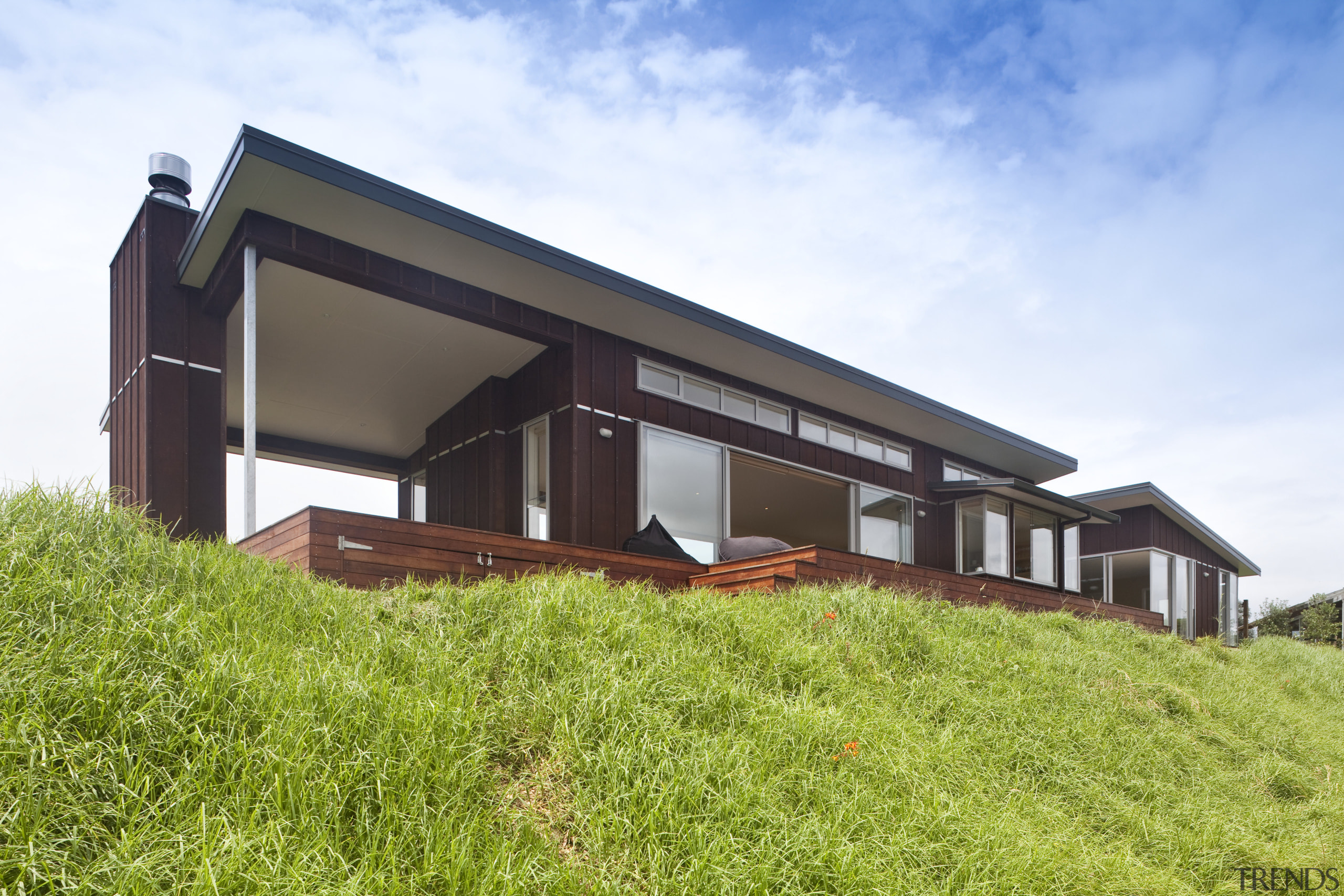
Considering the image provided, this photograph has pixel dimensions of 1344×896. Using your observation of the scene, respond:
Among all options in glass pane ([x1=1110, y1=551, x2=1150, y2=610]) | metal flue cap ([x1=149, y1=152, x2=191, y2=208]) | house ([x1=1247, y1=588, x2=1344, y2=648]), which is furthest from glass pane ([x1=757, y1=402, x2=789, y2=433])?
house ([x1=1247, y1=588, x2=1344, y2=648])

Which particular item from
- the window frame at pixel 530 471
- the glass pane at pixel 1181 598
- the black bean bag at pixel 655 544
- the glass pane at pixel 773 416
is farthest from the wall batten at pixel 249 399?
the glass pane at pixel 1181 598

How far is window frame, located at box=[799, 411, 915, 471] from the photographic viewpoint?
11172 mm

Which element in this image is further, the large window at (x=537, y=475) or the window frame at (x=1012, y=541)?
the window frame at (x=1012, y=541)

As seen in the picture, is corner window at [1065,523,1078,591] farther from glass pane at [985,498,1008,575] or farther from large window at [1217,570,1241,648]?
large window at [1217,570,1241,648]

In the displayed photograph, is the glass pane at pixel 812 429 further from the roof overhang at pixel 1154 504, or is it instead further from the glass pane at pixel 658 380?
the roof overhang at pixel 1154 504

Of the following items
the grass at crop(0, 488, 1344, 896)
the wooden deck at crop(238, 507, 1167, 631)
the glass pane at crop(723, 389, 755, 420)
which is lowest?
the grass at crop(0, 488, 1344, 896)

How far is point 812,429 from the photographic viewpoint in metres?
11.2

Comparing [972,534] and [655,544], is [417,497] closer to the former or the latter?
[655,544]

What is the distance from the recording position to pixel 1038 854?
306 centimetres

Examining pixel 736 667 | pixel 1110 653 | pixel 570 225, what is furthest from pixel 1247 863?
pixel 570 225

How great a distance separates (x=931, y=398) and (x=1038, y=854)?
9.34 meters

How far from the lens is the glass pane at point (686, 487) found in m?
9.03

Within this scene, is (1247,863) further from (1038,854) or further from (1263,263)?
(1263,263)

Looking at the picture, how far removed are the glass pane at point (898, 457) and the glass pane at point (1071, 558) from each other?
174 inches
